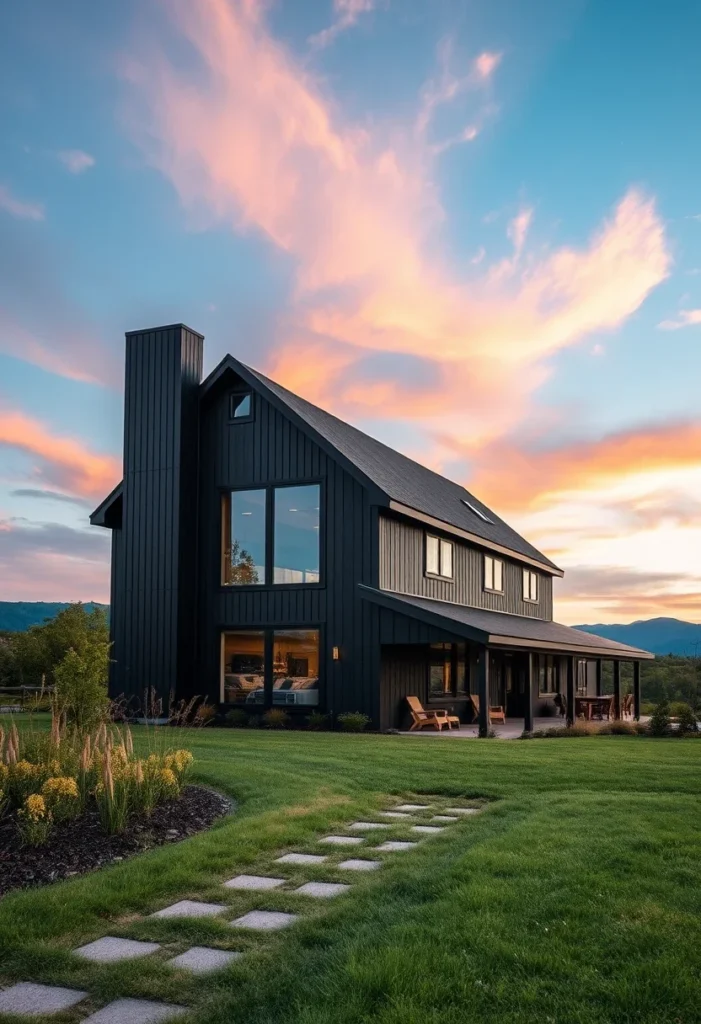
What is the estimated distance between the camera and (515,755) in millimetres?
12305

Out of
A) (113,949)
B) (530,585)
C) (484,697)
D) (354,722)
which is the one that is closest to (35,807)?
(113,949)

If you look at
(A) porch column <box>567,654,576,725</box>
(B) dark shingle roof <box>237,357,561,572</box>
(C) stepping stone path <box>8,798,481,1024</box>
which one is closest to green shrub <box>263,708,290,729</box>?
(B) dark shingle roof <box>237,357,561,572</box>

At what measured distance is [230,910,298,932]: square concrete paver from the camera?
4797 millimetres

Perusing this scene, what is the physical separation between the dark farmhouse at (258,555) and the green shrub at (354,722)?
0.34m

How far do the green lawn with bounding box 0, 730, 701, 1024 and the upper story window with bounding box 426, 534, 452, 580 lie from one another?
12410 millimetres

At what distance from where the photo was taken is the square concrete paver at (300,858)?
6.25 m

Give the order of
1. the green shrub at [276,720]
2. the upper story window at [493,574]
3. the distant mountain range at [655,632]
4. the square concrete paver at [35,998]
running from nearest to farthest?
the square concrete paver at [35,998]
the green shrub at [276,720]
the upper story window at [493,574]
the distant mountain range at [655,632]

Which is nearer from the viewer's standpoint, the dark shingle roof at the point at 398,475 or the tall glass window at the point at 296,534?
the tall glass window at the point at 296,534

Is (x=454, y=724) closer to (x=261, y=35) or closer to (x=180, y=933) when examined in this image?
(x=261, y=35)

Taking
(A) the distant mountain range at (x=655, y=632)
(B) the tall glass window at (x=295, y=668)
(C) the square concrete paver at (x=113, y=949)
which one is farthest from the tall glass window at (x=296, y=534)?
(A) the distant mountain range at (x=655, y=632)

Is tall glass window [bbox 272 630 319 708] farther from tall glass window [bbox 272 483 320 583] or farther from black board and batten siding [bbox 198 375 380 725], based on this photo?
tall glass window [bbox 272 483 320 583]

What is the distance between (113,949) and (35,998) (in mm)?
618

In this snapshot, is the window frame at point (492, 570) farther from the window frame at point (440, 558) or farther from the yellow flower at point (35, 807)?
the yellow flower at point (35, 807)

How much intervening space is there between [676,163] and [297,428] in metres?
8.86
